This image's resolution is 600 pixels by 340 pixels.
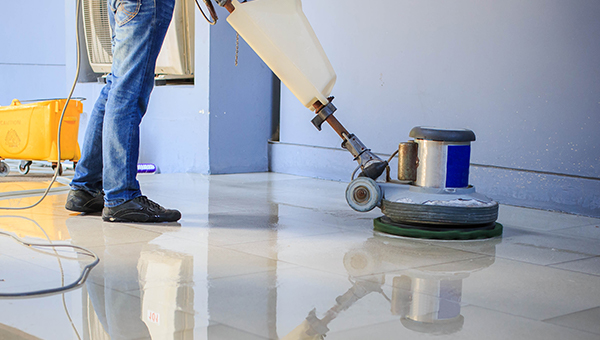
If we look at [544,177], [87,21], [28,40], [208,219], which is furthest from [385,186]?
[28,40]

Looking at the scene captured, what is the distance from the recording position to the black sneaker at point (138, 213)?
83.4 inches

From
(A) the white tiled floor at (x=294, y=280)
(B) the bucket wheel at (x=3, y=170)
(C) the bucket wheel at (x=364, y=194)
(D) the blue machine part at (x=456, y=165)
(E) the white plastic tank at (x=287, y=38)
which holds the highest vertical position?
(E) the white plastic tank at (x=287, y=38)

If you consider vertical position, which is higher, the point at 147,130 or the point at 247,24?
the point at 247,24

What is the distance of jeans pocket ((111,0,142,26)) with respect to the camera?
2.04 meters

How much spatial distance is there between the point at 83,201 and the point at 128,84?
515mm

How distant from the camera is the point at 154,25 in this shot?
6.75 feet

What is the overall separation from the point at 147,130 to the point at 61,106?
80 centimetres

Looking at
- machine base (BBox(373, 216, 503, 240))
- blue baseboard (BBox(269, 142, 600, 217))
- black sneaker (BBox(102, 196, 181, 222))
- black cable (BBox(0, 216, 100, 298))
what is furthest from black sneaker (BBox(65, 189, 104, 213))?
blue baseboard (BBox(269, 142, 600, 217))

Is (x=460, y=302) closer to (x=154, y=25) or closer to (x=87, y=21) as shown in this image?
(x=154, y=25)

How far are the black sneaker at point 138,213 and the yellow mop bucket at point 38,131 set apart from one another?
1.55m

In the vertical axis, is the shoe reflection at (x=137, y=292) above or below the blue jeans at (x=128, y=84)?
below

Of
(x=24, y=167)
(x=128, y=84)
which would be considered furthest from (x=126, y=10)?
(x=24, y=167)

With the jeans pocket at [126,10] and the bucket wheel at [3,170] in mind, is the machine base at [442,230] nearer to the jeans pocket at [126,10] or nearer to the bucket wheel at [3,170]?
the jeans pocket at [126,10]

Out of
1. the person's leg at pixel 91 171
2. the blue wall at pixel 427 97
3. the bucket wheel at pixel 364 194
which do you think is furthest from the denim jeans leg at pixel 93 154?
the blue wall at pixel 427 97
